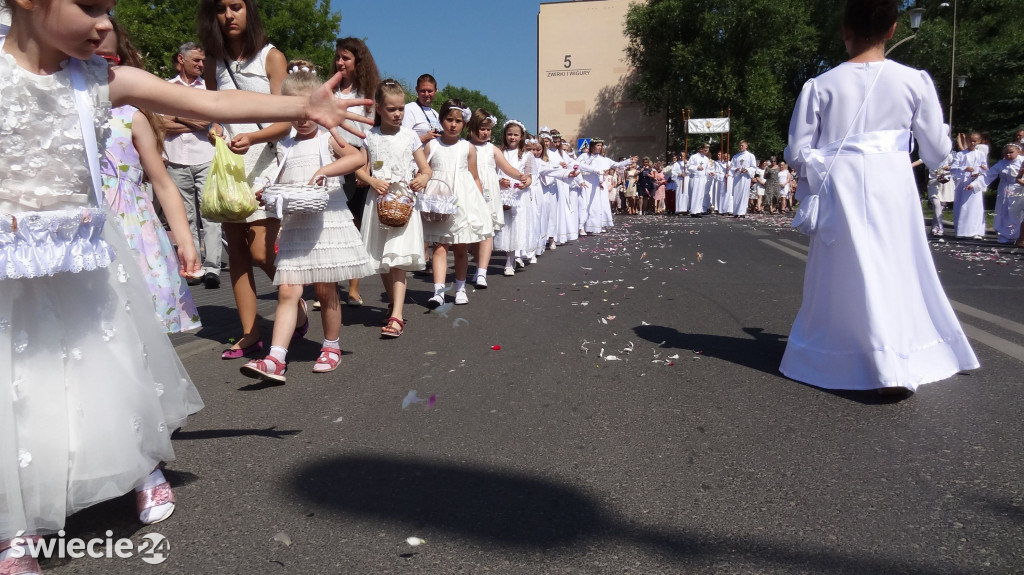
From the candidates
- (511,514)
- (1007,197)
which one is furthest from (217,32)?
(1007,197)

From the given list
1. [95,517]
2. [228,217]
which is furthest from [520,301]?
[95,517]

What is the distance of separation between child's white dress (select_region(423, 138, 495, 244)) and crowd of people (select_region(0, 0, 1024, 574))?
2 centimetres

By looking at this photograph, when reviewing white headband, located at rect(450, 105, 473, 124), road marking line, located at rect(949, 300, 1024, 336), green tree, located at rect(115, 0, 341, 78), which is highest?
green tree, located at rect(115, 0, 341, 78)

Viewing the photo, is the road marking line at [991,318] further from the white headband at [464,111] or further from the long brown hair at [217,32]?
the long brown hair at [217,32]

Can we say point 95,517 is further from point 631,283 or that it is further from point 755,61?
point 755,61

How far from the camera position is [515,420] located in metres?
3.93

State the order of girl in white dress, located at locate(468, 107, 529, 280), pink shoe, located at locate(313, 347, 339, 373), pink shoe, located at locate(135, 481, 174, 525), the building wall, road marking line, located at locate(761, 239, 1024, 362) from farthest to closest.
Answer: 1. the building wall
2. girl in white dress, located at locate(468, 107, 529, 280)
3. road marking line, located at locate(761, 239, 1024, 362)
4. pink shoe, located at locate(313, 347, 339, 373)
5. pink shoe, located at locate(135, 481, 174, 525)

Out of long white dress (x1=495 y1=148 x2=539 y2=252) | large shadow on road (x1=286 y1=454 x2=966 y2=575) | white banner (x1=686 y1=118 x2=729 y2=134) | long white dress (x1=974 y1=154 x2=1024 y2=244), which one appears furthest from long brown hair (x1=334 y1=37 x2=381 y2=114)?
white banner (x1=686 y1=118 x2=729 y2=134)

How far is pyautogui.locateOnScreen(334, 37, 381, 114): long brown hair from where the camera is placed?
6590mm

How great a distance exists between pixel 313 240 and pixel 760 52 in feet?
136

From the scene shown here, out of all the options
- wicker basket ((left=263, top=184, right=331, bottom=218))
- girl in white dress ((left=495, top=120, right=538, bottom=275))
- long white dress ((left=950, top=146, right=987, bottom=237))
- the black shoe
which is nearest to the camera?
wicker basket ((left=263, top=184, right=331, bottom=218))

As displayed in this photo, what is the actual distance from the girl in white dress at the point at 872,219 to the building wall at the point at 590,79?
50610mm

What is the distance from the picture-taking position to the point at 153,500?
2766mm

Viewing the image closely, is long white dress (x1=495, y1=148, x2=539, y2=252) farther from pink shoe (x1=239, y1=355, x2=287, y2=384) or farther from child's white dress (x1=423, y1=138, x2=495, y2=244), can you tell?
pink shoe (x1=239, y1=355, x2=287, y2=384)
